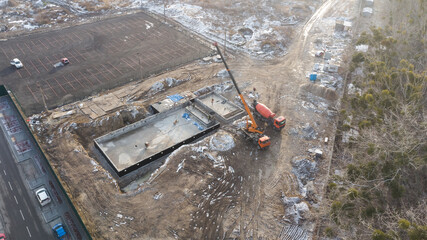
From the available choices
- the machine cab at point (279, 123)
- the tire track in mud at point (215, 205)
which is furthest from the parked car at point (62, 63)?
the machine cab at point (279, 123)

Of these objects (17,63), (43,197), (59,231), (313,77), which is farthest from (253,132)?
(17,63)

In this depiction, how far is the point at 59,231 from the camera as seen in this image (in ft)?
76.9

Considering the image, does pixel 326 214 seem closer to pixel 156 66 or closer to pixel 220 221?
pixel 220 221

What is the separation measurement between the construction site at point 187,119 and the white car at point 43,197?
1892 millimetres

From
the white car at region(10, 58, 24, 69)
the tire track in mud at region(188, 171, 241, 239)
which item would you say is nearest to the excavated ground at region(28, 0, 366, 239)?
the tire track in mud at region(188, 171, 241, 239)

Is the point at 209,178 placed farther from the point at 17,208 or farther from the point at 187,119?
the point at 17,208

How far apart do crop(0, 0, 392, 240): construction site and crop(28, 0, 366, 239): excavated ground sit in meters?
0.11

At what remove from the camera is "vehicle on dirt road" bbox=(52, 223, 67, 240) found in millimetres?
23422

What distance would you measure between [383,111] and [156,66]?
31412 millimetres

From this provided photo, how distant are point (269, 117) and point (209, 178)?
10.7m

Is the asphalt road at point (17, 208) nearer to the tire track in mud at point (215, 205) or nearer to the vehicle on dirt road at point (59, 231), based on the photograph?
the vehicle on dirt road at point (59, 231)

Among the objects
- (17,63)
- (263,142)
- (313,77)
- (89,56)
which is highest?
(313,77)

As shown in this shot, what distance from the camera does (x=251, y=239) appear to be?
23516 mm

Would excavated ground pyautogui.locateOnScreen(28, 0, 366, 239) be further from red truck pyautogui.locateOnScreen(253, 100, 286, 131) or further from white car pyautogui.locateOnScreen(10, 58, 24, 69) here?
white car pyautogui.locateOnScreen(10, 58, 24, 69)
